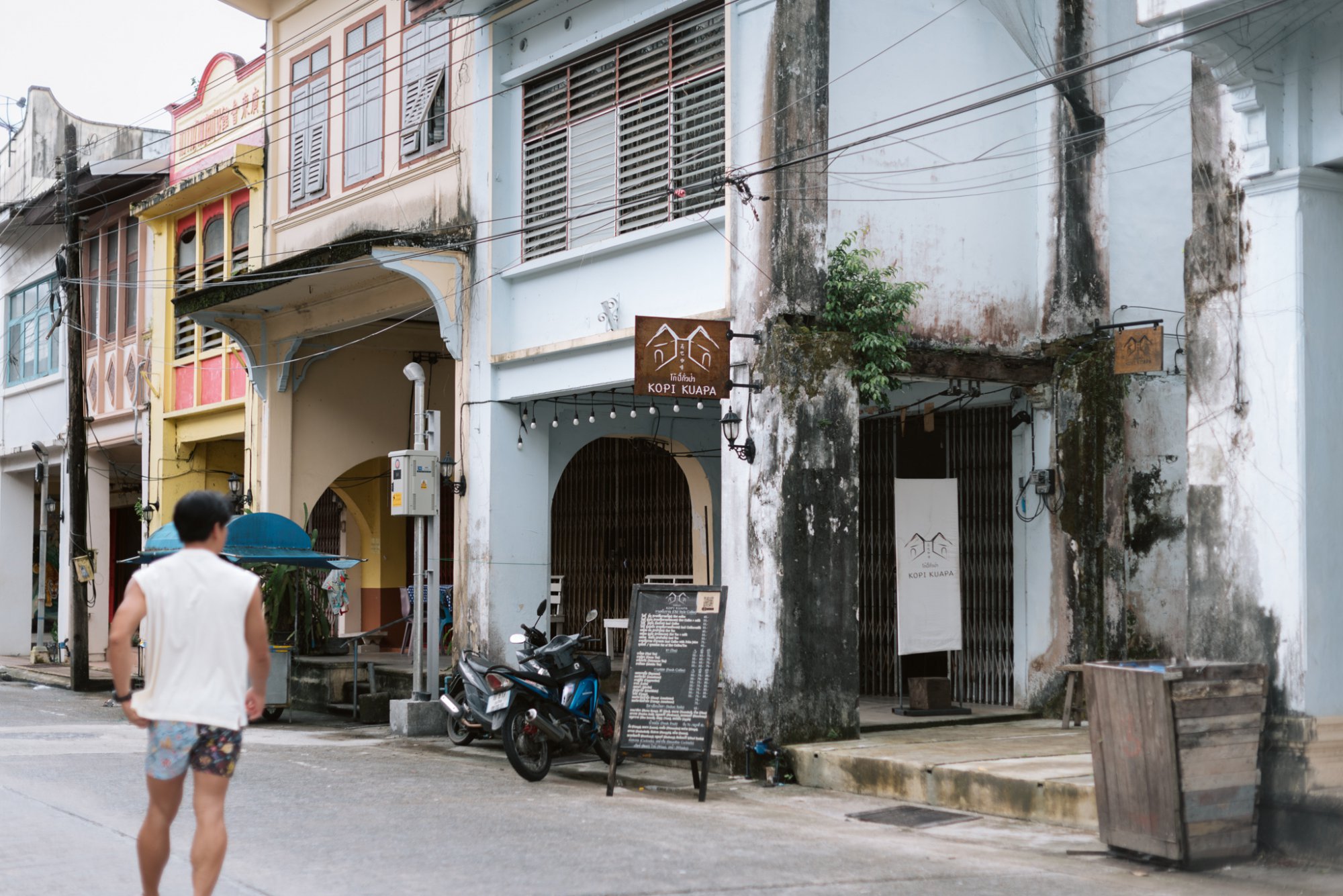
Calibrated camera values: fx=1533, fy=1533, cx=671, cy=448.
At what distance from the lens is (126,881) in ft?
24.5

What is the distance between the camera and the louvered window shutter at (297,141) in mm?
20391

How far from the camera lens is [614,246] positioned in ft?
48.7

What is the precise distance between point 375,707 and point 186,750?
1167 cm

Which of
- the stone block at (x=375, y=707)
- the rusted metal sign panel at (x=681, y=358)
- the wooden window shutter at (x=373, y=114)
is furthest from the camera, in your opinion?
the wooden window shutter at (x=373, y=114)

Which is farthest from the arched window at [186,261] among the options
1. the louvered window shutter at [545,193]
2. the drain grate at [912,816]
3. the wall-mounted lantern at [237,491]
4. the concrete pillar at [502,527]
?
the drain grate at [912,816]

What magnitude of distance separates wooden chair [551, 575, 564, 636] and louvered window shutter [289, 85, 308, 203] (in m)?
6.34

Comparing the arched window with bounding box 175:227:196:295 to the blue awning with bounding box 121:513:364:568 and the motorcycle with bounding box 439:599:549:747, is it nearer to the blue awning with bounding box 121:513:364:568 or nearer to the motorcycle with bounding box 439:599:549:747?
the blue awning with bounding box 121:513:364:568

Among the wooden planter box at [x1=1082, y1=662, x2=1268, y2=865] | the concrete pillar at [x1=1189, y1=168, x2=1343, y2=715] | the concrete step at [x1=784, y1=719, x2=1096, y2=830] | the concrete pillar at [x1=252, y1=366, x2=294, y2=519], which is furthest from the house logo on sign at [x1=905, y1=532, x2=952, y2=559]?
the concrete pillar at [x1=252, y1=366, x2=294, y2=519]

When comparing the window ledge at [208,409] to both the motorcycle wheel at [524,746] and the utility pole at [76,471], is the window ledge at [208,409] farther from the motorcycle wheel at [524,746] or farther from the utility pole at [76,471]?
the motorcycle wheel at [524,746]

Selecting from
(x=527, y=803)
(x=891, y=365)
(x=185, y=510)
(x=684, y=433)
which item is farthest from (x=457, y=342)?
(x=185, y=510)

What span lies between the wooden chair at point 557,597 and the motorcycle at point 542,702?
7.65m

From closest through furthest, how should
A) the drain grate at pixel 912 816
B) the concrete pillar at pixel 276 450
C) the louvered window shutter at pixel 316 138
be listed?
the drain grate at pixel 912 816 → the louvered window shutter at pixel 316 138 → the concrete pillar at pixel 276 450

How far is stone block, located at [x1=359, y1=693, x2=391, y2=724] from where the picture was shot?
1753 cm

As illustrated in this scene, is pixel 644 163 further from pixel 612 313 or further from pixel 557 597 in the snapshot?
pixel 557 597
